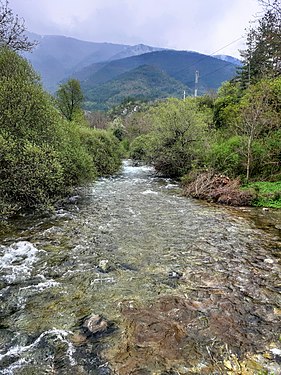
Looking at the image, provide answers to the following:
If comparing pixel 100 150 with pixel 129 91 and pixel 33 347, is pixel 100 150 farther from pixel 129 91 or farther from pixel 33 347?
pixel 129 91

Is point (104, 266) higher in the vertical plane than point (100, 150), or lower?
lower

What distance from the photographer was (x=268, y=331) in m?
5.20

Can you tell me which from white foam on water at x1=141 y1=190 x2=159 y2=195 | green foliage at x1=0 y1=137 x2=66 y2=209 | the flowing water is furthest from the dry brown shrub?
green foliage at x1=0 y1=137 x2=66 y2=209

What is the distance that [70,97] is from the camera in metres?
37.6

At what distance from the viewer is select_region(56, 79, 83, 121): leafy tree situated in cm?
3691

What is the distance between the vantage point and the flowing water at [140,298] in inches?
179

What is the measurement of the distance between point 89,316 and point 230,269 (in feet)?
12.8

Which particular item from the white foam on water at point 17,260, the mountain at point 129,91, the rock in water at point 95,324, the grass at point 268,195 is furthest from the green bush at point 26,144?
the mountain at point 129,91

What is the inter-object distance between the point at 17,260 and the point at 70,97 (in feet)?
108

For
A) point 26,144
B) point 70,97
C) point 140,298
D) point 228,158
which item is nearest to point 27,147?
point 26,144

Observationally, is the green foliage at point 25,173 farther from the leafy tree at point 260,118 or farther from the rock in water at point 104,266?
the leafy tree at point 260,118

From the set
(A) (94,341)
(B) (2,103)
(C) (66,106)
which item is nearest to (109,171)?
(C) (66,106)

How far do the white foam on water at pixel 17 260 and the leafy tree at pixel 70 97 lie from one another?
30.3 meters

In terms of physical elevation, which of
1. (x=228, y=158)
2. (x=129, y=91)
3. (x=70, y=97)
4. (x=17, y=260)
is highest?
(x=129, y=91)
